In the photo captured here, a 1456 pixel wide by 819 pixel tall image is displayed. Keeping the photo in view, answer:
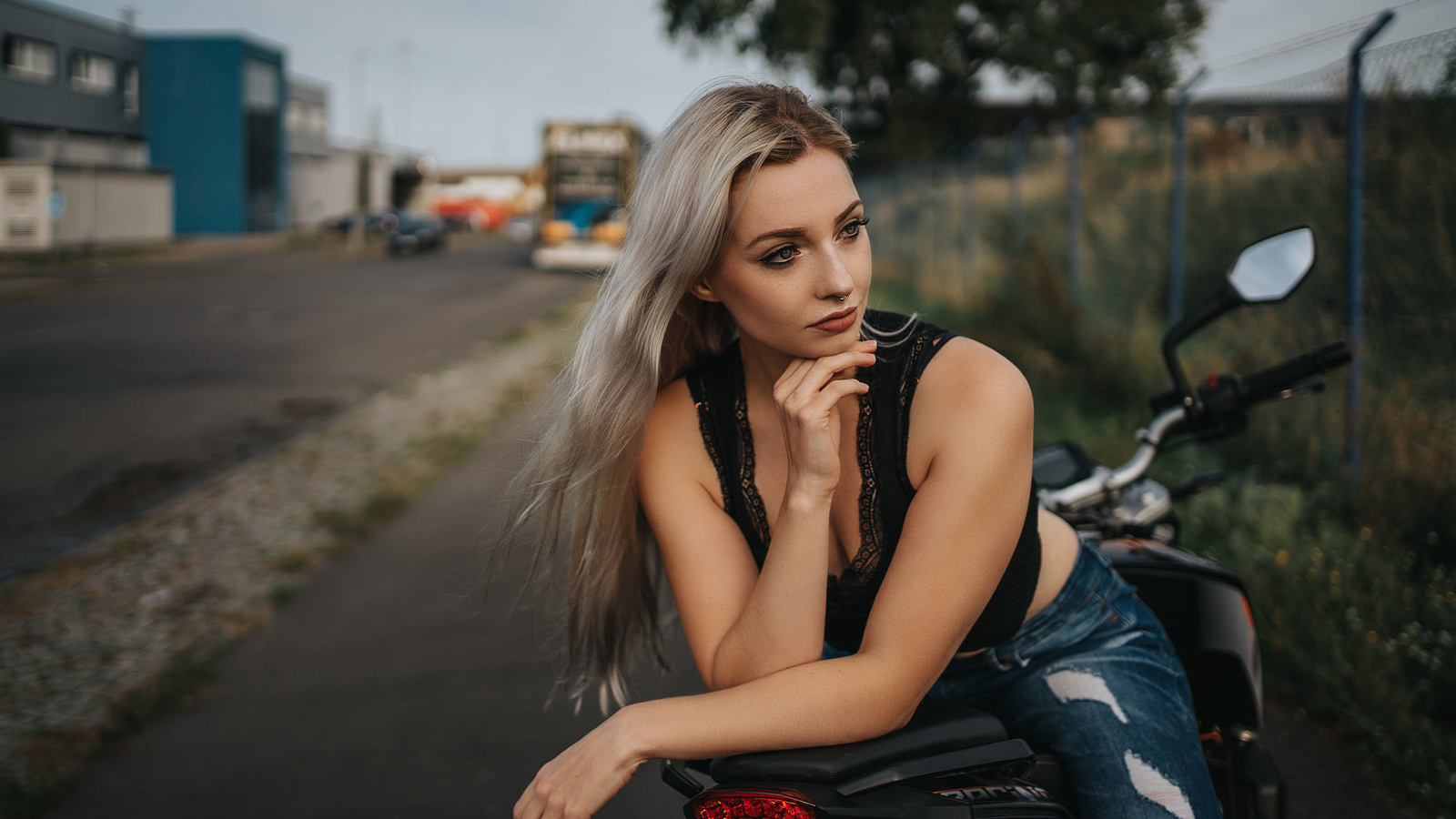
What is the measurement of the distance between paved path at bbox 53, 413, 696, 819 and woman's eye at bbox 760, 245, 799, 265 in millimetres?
990

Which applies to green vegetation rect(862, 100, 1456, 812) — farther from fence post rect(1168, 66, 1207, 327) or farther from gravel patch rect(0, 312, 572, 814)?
gravel patch rect(0, 312, 572, 814)

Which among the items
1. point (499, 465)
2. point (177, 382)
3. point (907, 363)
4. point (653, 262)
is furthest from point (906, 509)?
point (177, 382)

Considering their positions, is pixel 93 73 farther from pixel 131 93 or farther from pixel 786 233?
pixel 786 233

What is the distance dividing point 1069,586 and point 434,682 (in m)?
2.58

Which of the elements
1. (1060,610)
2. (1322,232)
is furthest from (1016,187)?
(1060,610)

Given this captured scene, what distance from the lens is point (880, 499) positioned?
1.59m

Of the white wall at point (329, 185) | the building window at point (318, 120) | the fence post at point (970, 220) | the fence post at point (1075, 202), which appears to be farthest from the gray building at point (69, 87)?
the fence post at point (1075, 202)

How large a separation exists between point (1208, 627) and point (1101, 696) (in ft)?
1.32

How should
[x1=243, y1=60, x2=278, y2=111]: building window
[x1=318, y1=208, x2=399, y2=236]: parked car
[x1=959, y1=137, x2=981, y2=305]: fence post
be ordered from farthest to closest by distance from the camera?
[x1=318, y1=208, x2=399, y2=236]: parked car, [x1=243, y1=60, x2=278, y2=111]: building window, [x1=959, y1=137, x2=981, y2=305]: fence post

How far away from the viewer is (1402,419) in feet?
13.1

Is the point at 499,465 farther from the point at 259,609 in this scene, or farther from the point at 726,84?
the point at 726,84

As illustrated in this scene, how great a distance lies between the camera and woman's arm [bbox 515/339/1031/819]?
1372mm

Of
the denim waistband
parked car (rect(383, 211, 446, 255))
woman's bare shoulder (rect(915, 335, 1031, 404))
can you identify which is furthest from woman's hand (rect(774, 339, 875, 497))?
parked car (rect(383, 211, 446, 255))

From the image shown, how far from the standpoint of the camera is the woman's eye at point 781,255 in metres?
1.57
